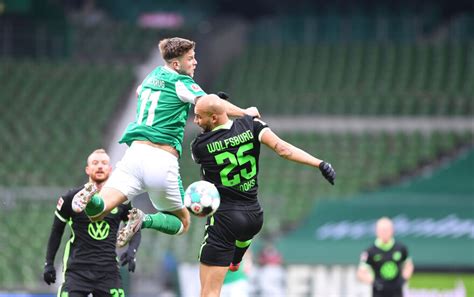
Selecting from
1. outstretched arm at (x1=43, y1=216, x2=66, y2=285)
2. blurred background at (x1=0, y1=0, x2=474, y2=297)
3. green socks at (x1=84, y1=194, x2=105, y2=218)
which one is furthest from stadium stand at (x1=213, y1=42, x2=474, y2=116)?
green socks at (x1=84, y1=194, x2=105, y2=218)

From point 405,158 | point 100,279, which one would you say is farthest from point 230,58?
point 100,279

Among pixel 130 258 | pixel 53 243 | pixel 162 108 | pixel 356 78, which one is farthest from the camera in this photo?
pixel 356 78

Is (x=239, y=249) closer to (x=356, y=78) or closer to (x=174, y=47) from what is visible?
(x=174, y=47)

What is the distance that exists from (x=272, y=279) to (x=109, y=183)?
9.36 meters

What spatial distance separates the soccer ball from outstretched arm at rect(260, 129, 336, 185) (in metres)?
0.73

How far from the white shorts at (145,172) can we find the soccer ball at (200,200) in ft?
1.43

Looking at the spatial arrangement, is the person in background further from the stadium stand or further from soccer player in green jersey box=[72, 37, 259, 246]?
the stadium stand

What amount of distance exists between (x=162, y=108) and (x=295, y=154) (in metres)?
1.22

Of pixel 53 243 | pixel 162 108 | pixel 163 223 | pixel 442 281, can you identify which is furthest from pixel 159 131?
pixel 442 281

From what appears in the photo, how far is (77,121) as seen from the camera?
27.8 meters

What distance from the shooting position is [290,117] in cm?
2881

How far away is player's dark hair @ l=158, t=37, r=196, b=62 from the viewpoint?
31.2 ft

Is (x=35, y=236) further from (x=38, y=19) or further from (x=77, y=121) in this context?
(x=38, y=19)

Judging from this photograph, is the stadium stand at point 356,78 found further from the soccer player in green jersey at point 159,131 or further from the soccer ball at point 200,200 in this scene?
the soccer ball at point 200,200
